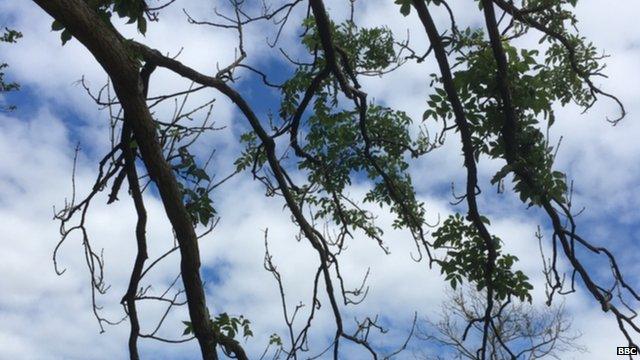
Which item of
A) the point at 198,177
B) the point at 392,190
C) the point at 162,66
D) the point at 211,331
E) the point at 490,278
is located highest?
the point at 162,66

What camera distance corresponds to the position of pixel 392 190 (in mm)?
4691

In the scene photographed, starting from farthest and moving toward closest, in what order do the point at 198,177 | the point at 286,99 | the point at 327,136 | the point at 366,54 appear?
the point at 366,54, the point at 327,136, the point at 286,99, the point at 198,177

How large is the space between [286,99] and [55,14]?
359cm

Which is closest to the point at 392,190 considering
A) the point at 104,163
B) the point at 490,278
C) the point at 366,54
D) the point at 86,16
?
the point at 490,278

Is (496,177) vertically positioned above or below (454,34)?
below

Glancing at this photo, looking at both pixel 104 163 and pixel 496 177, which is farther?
pixel 104 163

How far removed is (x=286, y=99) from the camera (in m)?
6.78

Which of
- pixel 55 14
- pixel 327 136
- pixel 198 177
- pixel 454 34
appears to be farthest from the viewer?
pixel 327 136

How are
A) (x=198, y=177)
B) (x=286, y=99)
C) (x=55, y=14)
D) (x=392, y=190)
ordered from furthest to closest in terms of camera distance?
1. (x=286, y=99)
2. (x=392, y=190)
3. (x=198, y=177)
4. (x=55, y=14)

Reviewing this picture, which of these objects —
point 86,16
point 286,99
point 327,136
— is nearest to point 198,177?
point 86,16

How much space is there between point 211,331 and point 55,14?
2.09 m

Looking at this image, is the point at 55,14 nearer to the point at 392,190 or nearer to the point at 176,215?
the point at 176,215

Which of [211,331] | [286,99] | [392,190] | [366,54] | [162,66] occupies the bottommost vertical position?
[211,331]

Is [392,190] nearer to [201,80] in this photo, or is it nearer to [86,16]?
[201,80]
